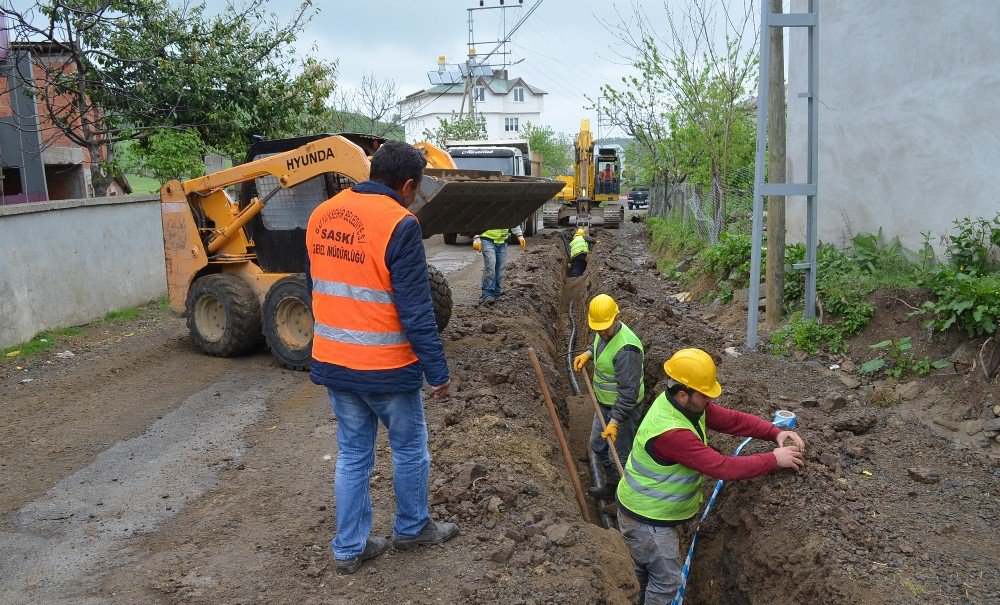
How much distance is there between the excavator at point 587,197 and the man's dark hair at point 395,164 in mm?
23096

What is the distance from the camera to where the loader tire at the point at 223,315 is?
27.7ft

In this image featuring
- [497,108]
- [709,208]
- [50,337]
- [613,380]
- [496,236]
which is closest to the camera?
[613,380]

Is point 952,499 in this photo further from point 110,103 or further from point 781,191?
point 110,103

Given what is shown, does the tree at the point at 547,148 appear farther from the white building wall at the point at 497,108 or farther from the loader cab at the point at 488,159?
the loader cab at the point at 488,159

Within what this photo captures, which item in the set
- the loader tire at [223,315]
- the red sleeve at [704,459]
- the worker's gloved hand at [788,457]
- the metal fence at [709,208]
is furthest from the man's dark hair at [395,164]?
the metal fence at [709,208]

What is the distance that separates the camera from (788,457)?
14.1 ft

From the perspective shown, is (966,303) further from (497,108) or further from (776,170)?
(497,108)

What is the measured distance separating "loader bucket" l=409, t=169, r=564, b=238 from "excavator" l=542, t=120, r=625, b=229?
702 inches

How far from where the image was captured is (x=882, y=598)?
3.64 metres

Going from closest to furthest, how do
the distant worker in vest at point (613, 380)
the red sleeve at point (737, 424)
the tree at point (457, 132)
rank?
1. the red sleeve at point (737, 424)
2. the distant worker in vest at point (613, 380)
3. the tree at point (457, 132)

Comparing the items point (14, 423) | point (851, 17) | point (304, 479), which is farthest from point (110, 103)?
point (851, 17)

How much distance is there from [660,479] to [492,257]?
709 cm

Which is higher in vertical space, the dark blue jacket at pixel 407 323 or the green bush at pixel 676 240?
the dark blue jacket at pixel 407 323

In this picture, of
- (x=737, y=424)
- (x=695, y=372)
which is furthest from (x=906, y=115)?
(x=695, y=372)
